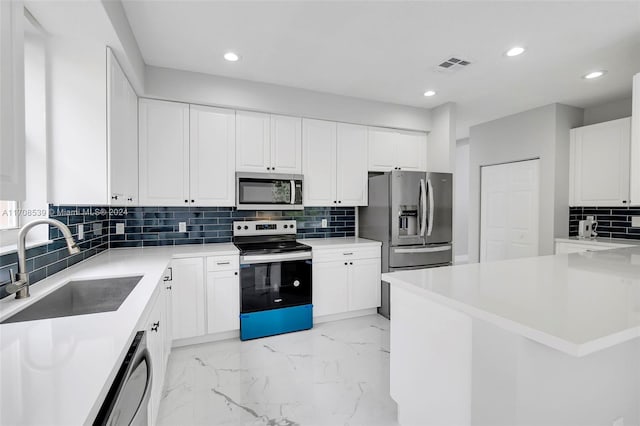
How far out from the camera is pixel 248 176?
124 inches

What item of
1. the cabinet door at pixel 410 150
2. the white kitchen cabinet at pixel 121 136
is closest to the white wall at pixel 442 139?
the cabinet door at pixel 410 150

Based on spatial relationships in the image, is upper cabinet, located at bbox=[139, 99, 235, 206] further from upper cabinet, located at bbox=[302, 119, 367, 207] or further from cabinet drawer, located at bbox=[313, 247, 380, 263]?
cabinet drawer, located at bbox=[313, 247, 380, 263]

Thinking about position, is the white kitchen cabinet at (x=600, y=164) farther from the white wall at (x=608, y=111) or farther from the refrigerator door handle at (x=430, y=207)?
the refrigerator door handle at (x=430, y=207)

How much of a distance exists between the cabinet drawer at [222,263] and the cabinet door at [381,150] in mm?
1981

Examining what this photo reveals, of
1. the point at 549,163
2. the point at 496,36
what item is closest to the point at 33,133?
the point at 496,36

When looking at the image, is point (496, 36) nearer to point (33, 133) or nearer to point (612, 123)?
point (612, 123)

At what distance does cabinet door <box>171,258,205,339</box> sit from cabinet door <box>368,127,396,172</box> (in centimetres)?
232

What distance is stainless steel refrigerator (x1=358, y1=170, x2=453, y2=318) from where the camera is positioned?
3.38 m

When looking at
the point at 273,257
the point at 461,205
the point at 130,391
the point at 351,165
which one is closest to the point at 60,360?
the point at 130,391

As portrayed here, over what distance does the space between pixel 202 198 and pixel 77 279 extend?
1.42m

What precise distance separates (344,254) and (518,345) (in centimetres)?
234

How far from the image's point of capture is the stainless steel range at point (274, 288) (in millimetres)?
2863

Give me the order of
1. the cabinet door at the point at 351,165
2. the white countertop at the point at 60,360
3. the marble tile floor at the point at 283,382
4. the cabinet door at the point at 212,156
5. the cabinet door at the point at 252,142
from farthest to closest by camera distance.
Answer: the cabinet door at the point at 351,165
the cabinet door at the point at 252,142
the cabinet door at the point at 212,156
the marble tile floor at the point at 283,382
the white countertop at the point at 60,360

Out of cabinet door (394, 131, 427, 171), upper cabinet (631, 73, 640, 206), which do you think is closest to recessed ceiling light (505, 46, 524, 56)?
upper cabinet (631, 73, 640, 206)
